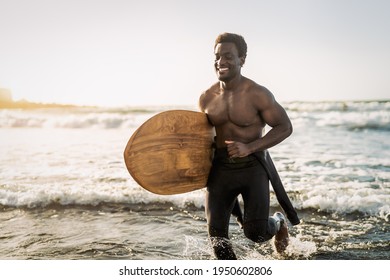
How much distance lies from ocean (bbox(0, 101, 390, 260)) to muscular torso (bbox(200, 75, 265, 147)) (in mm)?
1049

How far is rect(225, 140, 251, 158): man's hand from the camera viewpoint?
9.52 ft

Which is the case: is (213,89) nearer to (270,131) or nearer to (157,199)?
(270,131)

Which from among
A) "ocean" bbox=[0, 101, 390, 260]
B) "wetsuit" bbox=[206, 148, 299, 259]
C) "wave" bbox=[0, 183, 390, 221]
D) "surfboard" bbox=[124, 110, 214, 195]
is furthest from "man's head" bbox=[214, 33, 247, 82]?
"wave" bbox=[0, 183, 390, 221]

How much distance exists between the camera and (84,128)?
398 inches

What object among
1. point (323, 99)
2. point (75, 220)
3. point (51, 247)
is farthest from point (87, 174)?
point (323, 99)

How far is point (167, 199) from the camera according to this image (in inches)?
208

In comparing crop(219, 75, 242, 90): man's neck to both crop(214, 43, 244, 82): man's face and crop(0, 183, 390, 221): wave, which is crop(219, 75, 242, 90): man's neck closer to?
crop(214, 43, 244, 82): man's face

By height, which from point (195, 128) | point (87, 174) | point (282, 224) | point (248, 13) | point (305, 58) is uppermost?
point (248, 13)

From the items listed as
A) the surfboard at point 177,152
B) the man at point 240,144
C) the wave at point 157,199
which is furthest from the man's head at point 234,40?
the wave at point 157,199

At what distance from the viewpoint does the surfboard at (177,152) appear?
3.12m

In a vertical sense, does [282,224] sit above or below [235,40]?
below

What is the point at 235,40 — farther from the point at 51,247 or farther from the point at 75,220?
the point at 75,220
